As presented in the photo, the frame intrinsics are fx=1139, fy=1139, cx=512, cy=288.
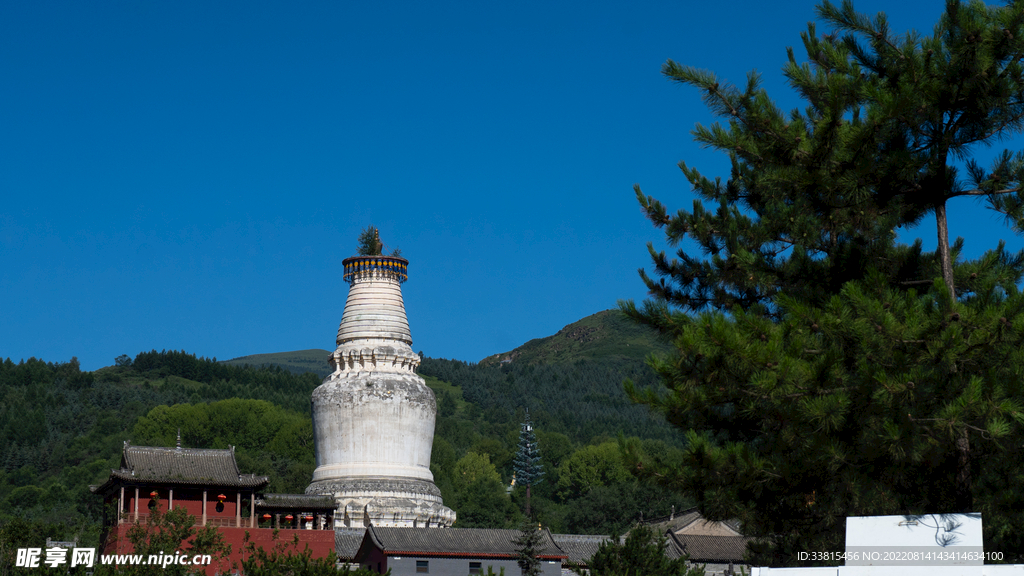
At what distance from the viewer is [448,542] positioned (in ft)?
131

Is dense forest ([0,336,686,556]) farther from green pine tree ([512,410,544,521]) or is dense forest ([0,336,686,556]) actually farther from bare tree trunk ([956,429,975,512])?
bare tree trunk ([956,429,975,512])

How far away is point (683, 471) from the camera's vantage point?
621 inches

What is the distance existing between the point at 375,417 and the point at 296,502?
500cm

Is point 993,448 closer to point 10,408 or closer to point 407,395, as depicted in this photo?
point 407,395

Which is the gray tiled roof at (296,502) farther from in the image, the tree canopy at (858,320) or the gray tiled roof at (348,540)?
the tree canopy at (858,320)

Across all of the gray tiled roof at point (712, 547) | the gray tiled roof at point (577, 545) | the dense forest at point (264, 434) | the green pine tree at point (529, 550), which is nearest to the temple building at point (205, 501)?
the dense forest at point (264, 434)

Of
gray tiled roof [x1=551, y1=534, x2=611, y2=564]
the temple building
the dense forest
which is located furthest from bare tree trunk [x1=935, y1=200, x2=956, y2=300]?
gray tiled roof [x1=551, y1=534, x2=611, y2=564]

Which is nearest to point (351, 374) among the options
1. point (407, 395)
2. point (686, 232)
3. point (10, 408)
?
point (407, 395)

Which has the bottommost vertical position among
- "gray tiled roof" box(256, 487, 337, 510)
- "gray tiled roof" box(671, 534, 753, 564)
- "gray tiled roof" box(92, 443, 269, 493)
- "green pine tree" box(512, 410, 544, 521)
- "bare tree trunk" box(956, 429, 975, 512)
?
"gray tiled roof" box(671, 534, 753, 564)

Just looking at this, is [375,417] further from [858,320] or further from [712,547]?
[858,320]

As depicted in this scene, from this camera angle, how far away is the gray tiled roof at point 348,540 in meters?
40.7

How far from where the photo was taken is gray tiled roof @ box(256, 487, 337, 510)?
39.3m

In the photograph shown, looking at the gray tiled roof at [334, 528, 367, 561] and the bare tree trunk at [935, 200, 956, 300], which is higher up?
the bare tree trunk at [935, 200, 956, 300]

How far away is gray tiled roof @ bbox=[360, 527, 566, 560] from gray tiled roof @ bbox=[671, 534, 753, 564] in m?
8.46
